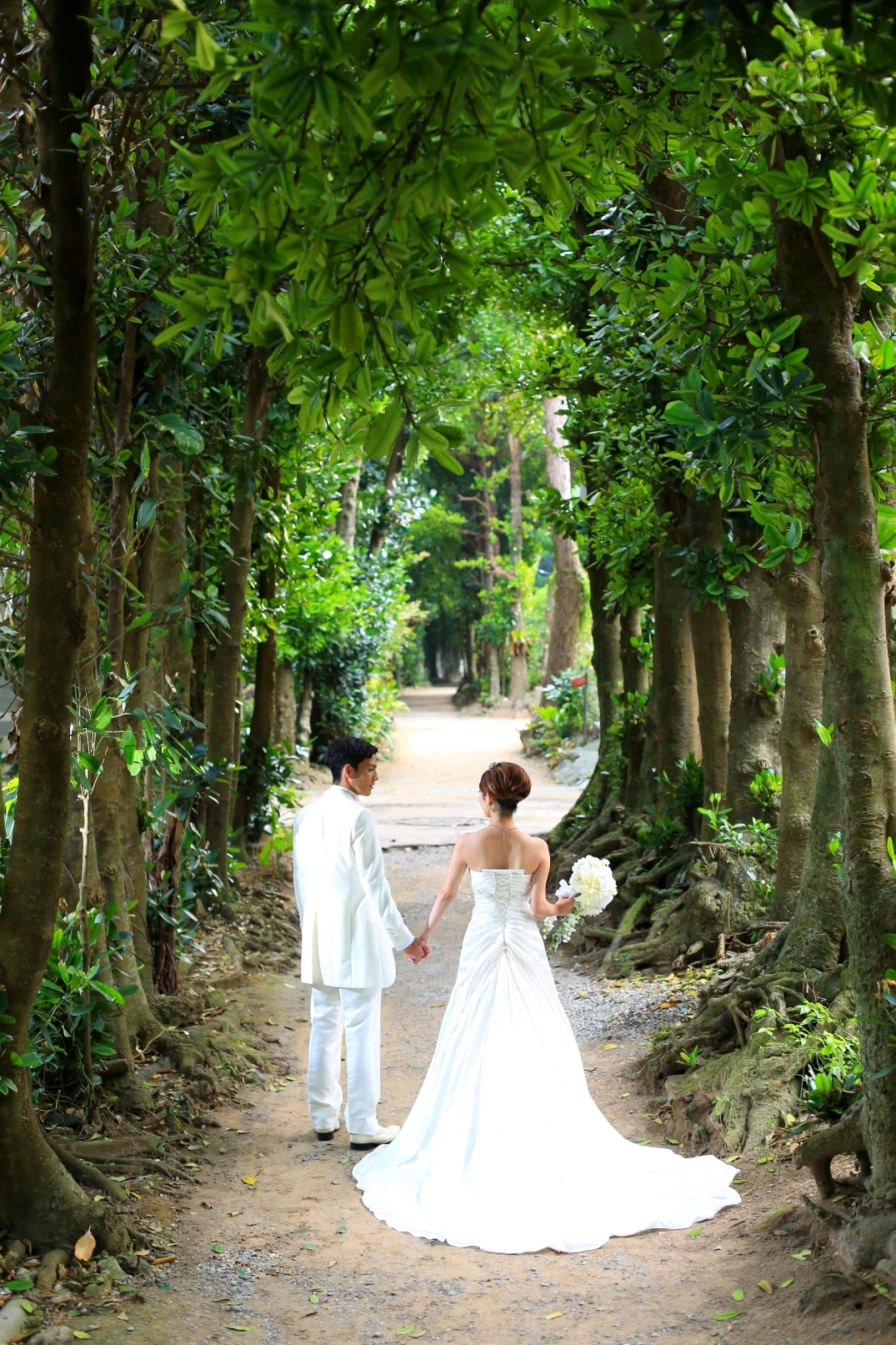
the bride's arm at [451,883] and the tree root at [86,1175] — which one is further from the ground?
the bride's arm at [451,883]

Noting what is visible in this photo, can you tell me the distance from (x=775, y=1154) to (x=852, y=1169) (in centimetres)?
57

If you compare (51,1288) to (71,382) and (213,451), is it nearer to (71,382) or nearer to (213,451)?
(71,382)

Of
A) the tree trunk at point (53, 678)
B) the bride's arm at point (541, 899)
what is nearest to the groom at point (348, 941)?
the bride's arm at point (541, 899)

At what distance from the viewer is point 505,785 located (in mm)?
5582

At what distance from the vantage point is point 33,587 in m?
4.23

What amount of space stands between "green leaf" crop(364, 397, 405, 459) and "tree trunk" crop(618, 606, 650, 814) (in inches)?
361

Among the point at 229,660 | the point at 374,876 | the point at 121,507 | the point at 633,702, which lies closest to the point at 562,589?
the point at 633,702

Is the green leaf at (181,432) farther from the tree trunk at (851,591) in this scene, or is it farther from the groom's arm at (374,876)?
the tree trunk at (851,591)

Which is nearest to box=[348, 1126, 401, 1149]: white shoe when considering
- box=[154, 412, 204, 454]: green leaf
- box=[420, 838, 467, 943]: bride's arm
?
box=[420, 838, 467, 943]: bride's arm

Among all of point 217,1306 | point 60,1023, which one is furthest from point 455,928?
point 217,1306

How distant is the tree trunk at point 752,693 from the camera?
8.54 metres

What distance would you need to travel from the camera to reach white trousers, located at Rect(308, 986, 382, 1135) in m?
5.91

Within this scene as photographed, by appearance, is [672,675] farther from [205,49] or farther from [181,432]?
[205,49]

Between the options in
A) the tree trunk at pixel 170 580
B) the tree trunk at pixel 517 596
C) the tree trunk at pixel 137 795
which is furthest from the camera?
the tree trunk at pixel 517 596
